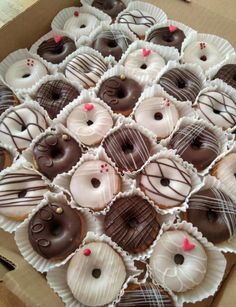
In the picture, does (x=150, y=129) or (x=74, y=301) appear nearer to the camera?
(x=74, y=301)

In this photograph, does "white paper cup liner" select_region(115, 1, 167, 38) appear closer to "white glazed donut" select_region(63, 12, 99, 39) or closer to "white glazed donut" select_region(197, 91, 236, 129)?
"white glazed donut" select_region(63, 12, 99, 39)

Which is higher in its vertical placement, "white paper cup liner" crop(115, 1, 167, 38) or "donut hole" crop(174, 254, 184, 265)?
"white paper cup liner" crop(115, 1, 167, 38)

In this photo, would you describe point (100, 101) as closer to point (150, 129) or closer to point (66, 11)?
point (150, 129)

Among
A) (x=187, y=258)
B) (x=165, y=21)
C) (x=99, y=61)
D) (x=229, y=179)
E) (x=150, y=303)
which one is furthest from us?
(x=165, y=21)

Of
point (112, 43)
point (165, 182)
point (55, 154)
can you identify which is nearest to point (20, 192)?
point (55, 154)

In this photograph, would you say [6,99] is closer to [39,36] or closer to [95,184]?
[39,36]

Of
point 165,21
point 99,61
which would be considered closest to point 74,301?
point 99,61

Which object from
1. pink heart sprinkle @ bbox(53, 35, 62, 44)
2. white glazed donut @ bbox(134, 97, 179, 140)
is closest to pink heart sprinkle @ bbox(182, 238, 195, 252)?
white glazed donut @ bbox(134, 97, 179, 140)
